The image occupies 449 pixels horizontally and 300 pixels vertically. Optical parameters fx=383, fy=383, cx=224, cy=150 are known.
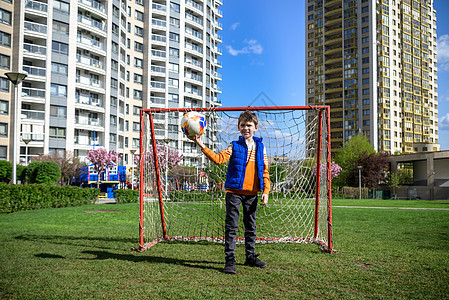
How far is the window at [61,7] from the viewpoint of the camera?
4481 cm

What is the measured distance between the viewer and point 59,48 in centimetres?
4475

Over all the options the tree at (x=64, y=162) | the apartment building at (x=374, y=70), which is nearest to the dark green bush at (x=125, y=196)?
the tree at (x=64, y=162)

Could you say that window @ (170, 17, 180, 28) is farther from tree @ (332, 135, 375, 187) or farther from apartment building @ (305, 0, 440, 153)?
tree @ (332, 135, 375, 187)

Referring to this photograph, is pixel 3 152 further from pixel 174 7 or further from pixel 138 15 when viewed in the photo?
pixel 174 7

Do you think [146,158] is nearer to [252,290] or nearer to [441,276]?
[252,290]

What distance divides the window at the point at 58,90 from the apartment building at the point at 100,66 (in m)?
0.11

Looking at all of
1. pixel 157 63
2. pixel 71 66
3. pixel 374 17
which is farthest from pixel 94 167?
pixel 374 17

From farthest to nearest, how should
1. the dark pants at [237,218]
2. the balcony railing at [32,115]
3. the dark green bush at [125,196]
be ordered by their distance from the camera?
the balcony railing at [32,115], the dark green bush at [125,196], the dark pants at [237,218]

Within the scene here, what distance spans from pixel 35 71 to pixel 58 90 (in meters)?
3.12

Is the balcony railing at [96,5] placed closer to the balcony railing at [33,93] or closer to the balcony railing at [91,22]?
the balcony railing at [91,22]

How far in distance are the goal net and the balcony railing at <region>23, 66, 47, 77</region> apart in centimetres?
3911

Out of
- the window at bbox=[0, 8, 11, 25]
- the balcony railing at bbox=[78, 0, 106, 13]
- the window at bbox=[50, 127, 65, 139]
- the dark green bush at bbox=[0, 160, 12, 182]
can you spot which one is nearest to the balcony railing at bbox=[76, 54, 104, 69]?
the balcony railing at bbox=[78, 0, 106, 13]

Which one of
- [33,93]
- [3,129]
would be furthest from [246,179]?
[33,93]

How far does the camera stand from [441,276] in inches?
183
